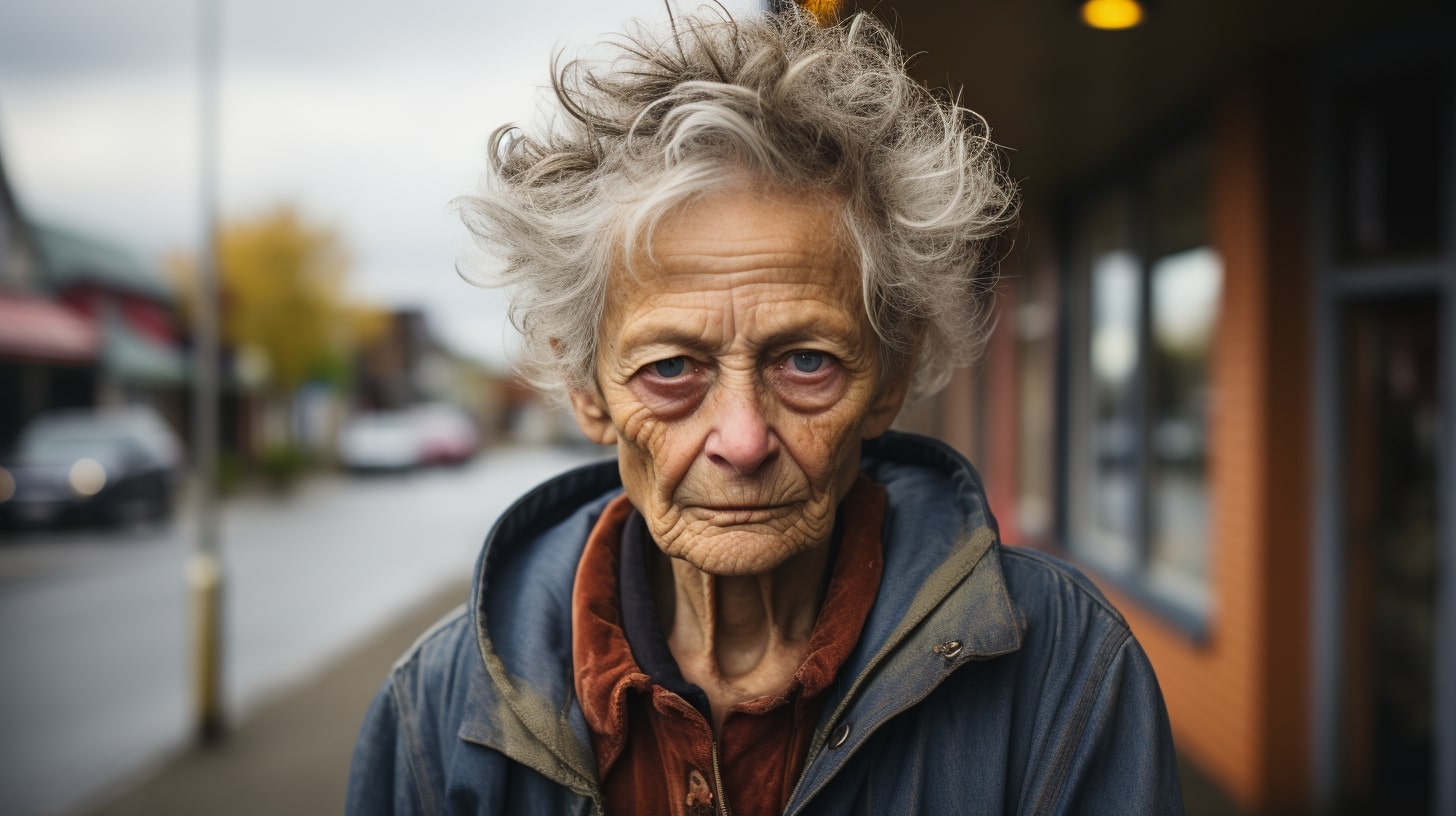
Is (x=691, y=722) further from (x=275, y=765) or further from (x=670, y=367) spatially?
(x=275, y=765)

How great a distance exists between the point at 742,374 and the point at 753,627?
43 centimetres

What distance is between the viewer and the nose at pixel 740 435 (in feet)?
3.83

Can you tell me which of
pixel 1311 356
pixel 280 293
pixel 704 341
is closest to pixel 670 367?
pixel 704 341

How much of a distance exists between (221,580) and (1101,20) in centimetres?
497

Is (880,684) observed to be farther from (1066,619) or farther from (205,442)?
(205,442)

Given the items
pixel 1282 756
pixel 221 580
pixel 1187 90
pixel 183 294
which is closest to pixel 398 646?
pixel 221 580

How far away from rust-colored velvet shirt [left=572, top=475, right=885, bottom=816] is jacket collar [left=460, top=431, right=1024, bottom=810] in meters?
0.03

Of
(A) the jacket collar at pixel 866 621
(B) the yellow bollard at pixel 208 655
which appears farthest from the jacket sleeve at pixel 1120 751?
(B) the yellow bollard at pixel 208 655

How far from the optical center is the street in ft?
17.0

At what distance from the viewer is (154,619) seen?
8859 millimetres

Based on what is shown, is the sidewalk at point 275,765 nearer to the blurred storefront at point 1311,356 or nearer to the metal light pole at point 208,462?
the metal light pole at point 208,462

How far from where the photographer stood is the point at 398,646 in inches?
286

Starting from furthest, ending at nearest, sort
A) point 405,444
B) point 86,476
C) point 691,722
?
point 405,444 < point 86,476 < point 691,722

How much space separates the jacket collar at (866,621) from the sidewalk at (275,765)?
273 cm
